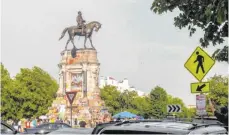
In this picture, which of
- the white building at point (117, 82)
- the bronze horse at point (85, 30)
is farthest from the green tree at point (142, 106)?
the white building at point (117, 82)

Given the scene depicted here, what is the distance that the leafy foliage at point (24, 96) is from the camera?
60594mm

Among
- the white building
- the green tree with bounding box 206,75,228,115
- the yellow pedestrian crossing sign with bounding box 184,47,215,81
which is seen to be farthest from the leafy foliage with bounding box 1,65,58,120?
the white building

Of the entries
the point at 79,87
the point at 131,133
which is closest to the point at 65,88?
the point at 79,87

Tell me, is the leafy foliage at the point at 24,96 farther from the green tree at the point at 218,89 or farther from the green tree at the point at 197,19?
the green tree at the point at 197,19

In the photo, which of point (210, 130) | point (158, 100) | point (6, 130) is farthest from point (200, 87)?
point (158, 100)

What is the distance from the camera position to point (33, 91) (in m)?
65.8

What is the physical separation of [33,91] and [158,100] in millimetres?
28761

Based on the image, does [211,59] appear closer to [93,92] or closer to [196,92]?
[196,92]

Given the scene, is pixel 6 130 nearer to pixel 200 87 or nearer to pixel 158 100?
pixel 200 87

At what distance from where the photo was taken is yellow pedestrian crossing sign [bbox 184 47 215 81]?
46.3 ft

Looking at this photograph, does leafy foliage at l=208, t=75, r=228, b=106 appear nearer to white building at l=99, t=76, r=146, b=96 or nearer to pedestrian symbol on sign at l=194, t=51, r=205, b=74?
pedestrian symbol on sign at l=194, t=51, r=205, b=74

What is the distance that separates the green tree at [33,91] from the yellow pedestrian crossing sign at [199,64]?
48.0m

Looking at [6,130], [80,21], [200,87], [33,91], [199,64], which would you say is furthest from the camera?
[80,21]

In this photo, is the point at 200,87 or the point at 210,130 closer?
the point at 210,130
